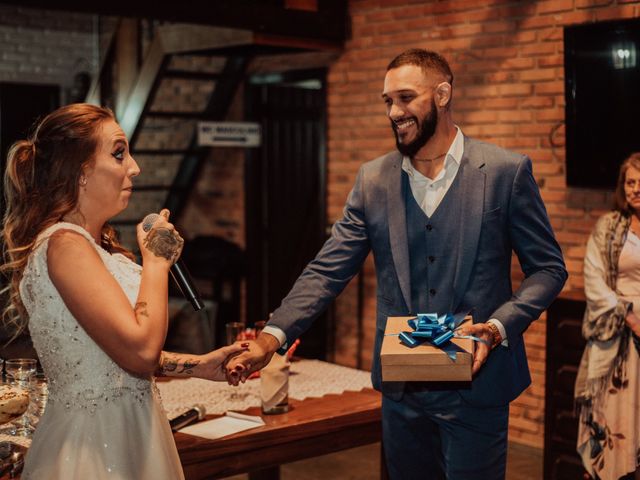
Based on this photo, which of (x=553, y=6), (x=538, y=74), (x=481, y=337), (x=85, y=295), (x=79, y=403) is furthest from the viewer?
(x=538, y=74)

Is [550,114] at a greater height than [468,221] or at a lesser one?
greater

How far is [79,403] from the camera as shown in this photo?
2.17m

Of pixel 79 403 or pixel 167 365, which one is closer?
pixel 79 403

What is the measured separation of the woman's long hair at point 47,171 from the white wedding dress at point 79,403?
0.06 m

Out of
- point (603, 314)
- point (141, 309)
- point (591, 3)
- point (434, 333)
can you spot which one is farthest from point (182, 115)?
point (141, 309)

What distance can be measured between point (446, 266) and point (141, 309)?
93cm

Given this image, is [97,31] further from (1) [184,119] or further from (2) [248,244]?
(2) [248,244]

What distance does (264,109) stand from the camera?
779 cm

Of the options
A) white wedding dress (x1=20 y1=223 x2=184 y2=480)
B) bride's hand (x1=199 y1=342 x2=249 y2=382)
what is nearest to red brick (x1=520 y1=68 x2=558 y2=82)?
bride's hand (x1=199 y1=342 x2=249 y2=382)

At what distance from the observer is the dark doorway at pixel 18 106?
8914mm

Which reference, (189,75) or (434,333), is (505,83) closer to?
(189,75)

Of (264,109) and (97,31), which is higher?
(97,31)

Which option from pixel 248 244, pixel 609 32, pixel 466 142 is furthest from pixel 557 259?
pixel 248 244

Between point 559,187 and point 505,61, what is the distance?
0.87m
